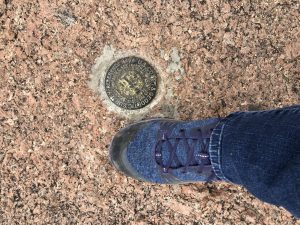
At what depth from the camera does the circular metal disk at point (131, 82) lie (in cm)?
250

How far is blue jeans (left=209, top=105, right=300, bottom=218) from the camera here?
1634 millimetres

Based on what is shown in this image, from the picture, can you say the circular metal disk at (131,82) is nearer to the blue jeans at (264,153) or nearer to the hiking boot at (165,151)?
the hiking boot at (165,151)

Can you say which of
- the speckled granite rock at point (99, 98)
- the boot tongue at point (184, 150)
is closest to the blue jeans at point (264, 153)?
the boot tongue at point (184, 150)

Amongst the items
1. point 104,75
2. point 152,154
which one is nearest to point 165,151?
point 152,154

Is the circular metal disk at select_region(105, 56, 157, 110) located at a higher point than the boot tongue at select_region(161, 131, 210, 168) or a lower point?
higher

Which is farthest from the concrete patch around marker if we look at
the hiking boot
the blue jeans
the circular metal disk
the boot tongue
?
the blue jeans

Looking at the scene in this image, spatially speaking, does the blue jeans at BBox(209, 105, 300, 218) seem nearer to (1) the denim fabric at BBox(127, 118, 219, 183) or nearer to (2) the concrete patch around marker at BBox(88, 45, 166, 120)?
(1) the denim fabric at BBox(127, 118, 219, 183)

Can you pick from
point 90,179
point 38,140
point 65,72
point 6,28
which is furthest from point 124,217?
point 6,28

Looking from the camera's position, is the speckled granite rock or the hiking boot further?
the speckled granite rock

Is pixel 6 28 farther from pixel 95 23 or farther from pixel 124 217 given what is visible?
pixel 124 217

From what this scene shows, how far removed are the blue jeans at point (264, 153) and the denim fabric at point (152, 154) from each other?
0.24 metres

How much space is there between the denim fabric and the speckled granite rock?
205 millimetres

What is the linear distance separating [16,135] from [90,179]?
514mm

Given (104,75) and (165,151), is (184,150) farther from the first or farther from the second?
(104,75)
